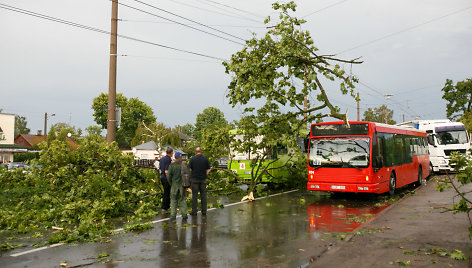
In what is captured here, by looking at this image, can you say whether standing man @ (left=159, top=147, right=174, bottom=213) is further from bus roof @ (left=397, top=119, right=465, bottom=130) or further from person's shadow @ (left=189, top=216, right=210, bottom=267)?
bus roof @ (left=397, top=119, right=465, bottom=130)

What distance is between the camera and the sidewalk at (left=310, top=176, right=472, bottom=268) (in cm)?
619

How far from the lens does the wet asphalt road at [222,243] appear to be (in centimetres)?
649

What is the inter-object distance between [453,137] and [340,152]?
16.0 m

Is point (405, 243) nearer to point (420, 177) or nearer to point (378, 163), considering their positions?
point (378, 163)

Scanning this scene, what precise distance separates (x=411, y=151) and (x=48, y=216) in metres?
14.9

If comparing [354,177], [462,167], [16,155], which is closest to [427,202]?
[354,177]

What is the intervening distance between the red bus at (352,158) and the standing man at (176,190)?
5239 mm

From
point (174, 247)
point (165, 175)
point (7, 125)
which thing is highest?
point (7, 125)

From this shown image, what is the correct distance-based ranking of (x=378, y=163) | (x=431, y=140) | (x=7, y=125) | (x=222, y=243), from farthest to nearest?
(x=7, y=125) < (x=431, y=140) < (x=378, y=163) < (x=222, y=243)

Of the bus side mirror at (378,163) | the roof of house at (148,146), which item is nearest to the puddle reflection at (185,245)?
the bus side mirror at (378,163)

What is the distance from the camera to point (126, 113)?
250 feet

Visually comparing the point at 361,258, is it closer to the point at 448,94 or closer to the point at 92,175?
the point at 92,175

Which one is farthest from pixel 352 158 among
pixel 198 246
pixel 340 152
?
pixel 198 246

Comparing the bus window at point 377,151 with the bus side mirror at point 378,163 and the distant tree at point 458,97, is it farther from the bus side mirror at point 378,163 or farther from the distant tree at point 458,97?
the distant tree at point 458,97
